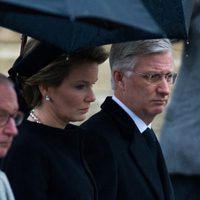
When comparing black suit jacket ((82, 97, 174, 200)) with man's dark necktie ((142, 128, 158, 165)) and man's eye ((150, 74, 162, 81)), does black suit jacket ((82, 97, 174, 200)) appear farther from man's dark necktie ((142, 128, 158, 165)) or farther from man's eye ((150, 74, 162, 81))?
man's eye ((150, 74, 162, 81))

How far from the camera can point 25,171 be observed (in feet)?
15.4

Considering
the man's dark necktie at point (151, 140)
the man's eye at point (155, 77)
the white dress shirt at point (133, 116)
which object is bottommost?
the man's dark necktie at point (151, 140)

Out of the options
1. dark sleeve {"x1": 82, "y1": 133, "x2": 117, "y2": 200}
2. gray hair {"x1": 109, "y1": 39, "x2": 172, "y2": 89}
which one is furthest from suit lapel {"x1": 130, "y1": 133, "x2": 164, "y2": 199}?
gray hair {"x1": 109, "y1": 39, "x2": 172, "y2": 89}

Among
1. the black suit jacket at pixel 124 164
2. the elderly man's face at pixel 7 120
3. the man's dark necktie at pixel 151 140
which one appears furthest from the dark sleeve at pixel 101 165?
the elderly man's face at pixel 7 120

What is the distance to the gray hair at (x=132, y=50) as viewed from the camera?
529 cm

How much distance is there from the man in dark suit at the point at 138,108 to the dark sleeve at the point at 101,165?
75mm

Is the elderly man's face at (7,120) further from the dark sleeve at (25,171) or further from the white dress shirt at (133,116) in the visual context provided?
the white dress shirt at (133,116)

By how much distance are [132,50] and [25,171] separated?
930mm

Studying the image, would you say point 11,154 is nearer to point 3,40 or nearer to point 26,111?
point 26,111

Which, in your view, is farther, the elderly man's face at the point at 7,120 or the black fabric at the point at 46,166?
the black fabric at the point at 46,166

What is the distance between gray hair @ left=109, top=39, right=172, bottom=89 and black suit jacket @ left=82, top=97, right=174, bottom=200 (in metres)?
0.18

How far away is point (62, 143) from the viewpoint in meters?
4.94

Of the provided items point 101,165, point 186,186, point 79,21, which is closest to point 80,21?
point 79,21

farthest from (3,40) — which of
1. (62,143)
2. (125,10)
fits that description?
(125,10)
